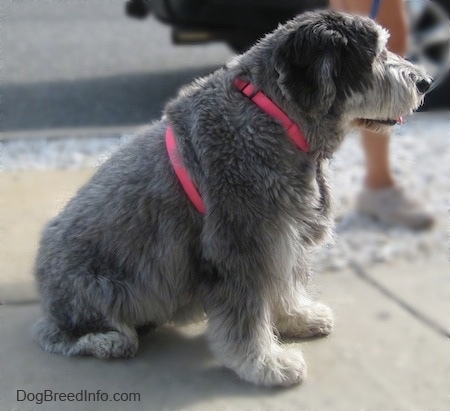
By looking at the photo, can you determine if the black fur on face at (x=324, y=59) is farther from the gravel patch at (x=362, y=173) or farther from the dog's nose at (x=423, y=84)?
the gravel patch at (x=362, y=173)

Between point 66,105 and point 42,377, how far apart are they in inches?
159

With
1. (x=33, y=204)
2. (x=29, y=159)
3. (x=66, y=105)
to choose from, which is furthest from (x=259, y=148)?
(x=66, y=105)

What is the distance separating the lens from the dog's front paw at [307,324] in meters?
3.40

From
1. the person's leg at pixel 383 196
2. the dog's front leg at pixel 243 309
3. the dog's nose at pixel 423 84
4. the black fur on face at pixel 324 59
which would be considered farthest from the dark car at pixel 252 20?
the dog's front leg at pixel 243 309

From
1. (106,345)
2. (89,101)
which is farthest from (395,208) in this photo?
(89,101)

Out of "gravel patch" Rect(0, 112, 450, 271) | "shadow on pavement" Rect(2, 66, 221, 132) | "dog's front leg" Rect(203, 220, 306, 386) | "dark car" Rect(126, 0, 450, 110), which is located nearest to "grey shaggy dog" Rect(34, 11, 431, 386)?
"dog's front leg" Rect(203, 220, 306, 386)

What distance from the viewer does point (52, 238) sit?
129 inches

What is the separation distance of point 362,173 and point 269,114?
1957 mm

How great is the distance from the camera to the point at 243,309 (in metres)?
2.99

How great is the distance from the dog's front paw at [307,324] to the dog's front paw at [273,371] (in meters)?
0.35

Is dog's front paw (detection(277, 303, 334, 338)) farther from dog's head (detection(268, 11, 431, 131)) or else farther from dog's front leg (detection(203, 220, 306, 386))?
dog's head (detection(268, 11, 431, 131))

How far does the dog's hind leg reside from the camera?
3150 mm

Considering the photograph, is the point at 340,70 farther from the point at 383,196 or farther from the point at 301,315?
the point at 383,196

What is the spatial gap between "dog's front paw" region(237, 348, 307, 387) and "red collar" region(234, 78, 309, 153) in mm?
889
